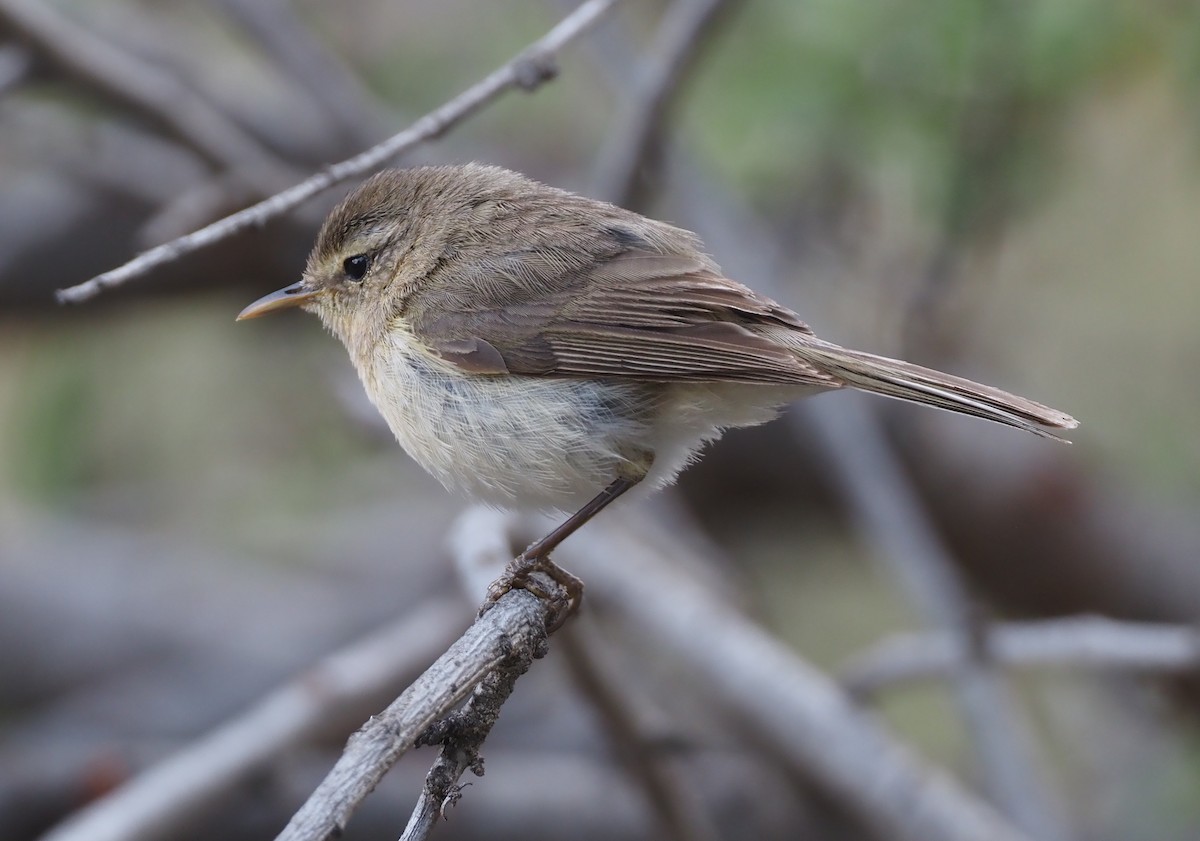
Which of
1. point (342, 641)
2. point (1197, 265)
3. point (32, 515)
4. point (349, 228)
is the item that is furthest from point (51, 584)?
point (1197, 265)

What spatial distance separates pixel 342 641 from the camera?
6.39 meters

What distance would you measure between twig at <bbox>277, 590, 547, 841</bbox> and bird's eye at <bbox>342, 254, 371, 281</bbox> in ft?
4.54

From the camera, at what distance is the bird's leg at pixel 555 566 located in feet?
10.1

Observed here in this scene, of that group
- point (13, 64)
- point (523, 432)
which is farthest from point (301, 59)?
point (523, 432)

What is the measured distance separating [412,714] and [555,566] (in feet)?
3.71

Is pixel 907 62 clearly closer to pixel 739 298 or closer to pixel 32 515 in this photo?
pixel 739 298

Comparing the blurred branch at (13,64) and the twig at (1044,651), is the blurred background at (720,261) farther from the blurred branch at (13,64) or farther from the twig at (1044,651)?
the twig at (1044,651)

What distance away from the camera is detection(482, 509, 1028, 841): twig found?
4.21m

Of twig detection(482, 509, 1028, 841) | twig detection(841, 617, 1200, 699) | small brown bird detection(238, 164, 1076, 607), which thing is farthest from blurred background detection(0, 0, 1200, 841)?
small brown bird detection(238, 164, 1076, 607)

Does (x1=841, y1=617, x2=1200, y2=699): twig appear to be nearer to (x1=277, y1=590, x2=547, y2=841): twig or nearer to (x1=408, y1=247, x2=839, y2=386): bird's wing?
(x1=408, y1=247, x2=839, y2=386): bird's wing

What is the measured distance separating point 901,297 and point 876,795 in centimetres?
324

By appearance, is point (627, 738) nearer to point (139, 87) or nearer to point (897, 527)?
point (897, 527)

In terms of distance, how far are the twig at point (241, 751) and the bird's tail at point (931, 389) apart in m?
2.07

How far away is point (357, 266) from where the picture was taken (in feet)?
12.6
